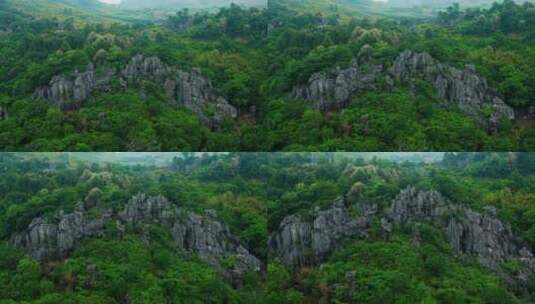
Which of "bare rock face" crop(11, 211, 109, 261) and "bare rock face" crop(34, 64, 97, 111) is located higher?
"bare rock face" crop(34, 64, 97, 111)

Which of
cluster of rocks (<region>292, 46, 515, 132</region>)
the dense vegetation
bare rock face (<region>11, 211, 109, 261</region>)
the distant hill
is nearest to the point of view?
the dense vegetation

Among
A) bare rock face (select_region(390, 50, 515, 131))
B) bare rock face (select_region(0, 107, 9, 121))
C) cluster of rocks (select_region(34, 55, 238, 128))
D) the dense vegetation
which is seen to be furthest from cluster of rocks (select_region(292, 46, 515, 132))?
bare rock face (select_region(0, 107, 9, 121))

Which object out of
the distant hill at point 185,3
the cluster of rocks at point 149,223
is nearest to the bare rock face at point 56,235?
the cluster of rocks at point 149,223

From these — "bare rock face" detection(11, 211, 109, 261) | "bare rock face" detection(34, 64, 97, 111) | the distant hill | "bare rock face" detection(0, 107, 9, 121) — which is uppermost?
the distant hill

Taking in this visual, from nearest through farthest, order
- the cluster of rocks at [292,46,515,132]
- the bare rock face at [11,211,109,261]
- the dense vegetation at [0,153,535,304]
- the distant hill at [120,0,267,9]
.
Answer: the dense vegetation at [0,153,535,304] < the bare rock face at [11,211,109,261] < the cluster of rocks at [292,46,515,132] < the distant hill at [120,0,267,9]

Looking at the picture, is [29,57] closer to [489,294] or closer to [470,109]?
[470,109]

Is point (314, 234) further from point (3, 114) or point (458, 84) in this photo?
point (3, 114)

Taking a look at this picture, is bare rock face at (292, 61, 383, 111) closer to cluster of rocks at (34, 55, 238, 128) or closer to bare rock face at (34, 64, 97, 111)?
cluster of rocks at (34, 55, 238, 128)

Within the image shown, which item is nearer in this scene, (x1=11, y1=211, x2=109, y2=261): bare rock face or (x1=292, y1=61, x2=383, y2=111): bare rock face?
(x1=11, y1=211, x2=109, y2=261): bare rock face
